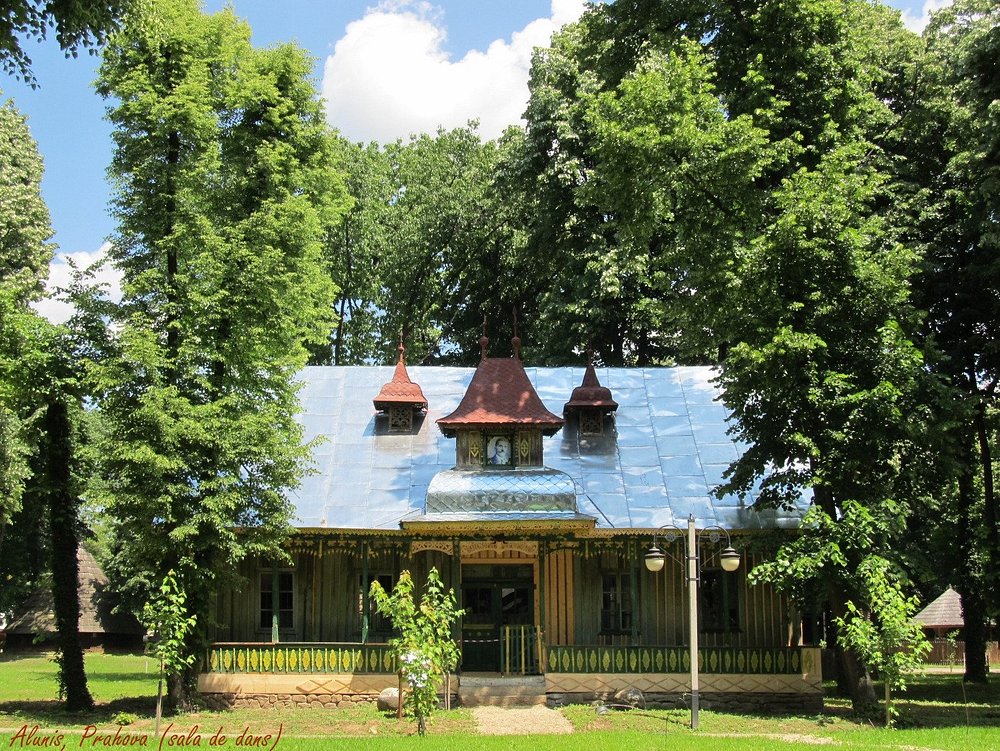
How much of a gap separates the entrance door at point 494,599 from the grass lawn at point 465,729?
3.04 m

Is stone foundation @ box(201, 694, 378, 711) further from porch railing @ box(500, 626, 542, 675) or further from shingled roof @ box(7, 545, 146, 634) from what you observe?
shingled roof @ box(7, 545, 146, 634)

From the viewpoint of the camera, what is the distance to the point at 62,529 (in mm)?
Answer: 19875

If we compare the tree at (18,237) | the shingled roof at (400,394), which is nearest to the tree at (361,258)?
the tree at (18,237)

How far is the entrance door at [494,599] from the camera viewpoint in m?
22.1

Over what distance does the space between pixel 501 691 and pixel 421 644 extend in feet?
13.9

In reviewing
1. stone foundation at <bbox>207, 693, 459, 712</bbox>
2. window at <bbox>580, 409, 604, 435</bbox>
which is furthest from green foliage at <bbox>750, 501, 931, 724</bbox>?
stone foundation at <bbox>207, 693, 459, 712</bbox>

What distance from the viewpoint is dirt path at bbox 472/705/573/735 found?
17016mm

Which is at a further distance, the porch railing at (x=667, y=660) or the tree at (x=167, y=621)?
the porch railing at (x=667, y=660)

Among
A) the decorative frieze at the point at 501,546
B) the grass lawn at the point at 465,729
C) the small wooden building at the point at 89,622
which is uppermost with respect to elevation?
the decorative frieze at the point at 501,546

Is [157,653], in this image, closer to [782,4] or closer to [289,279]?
[289,279]

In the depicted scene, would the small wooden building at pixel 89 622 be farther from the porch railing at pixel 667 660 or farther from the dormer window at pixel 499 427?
the porch railing at pixel 667 660

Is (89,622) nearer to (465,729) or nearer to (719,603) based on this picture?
(719,603)

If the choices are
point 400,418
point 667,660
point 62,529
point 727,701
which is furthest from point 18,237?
point 727,701

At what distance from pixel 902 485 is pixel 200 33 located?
51.7 ft
